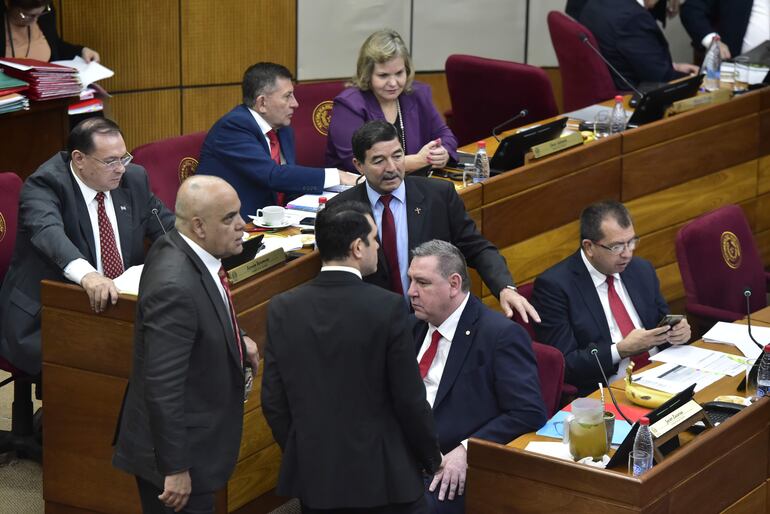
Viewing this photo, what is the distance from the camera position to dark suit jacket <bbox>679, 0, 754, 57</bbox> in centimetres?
725

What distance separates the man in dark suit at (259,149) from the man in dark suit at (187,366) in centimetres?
163

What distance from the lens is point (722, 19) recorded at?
737 centimetres

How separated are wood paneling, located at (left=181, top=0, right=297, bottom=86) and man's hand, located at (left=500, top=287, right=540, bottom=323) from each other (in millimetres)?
2867

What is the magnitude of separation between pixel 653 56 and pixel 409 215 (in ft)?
9.36

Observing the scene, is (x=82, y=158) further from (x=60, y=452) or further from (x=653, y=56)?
(x=653, y=56)

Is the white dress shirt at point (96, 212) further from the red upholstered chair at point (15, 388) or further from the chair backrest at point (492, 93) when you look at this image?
the chair backrest at point (492, 93)

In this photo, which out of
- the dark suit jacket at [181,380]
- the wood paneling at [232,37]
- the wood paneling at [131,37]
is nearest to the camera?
the dark suit jacket at [181,380]

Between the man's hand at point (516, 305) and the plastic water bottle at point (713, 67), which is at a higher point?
the plastic water bottle at point (713, 67)

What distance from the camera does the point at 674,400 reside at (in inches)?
129

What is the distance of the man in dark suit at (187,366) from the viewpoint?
9.75 feet

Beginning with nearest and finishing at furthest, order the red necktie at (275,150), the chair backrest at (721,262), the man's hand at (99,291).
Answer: the man's hand at (99,291)
the chair backrest at (721,262)
the red necktie at (275,150)

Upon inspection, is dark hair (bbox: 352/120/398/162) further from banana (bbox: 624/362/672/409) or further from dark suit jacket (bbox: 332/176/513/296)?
banana (bbox: 624/362/672/409)

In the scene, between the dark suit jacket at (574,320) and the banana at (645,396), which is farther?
the dark suit jacket at (574,320)

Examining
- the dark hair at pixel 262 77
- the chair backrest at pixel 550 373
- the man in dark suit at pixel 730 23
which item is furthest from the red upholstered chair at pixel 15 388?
the man in dark suit at pixel 730 23
